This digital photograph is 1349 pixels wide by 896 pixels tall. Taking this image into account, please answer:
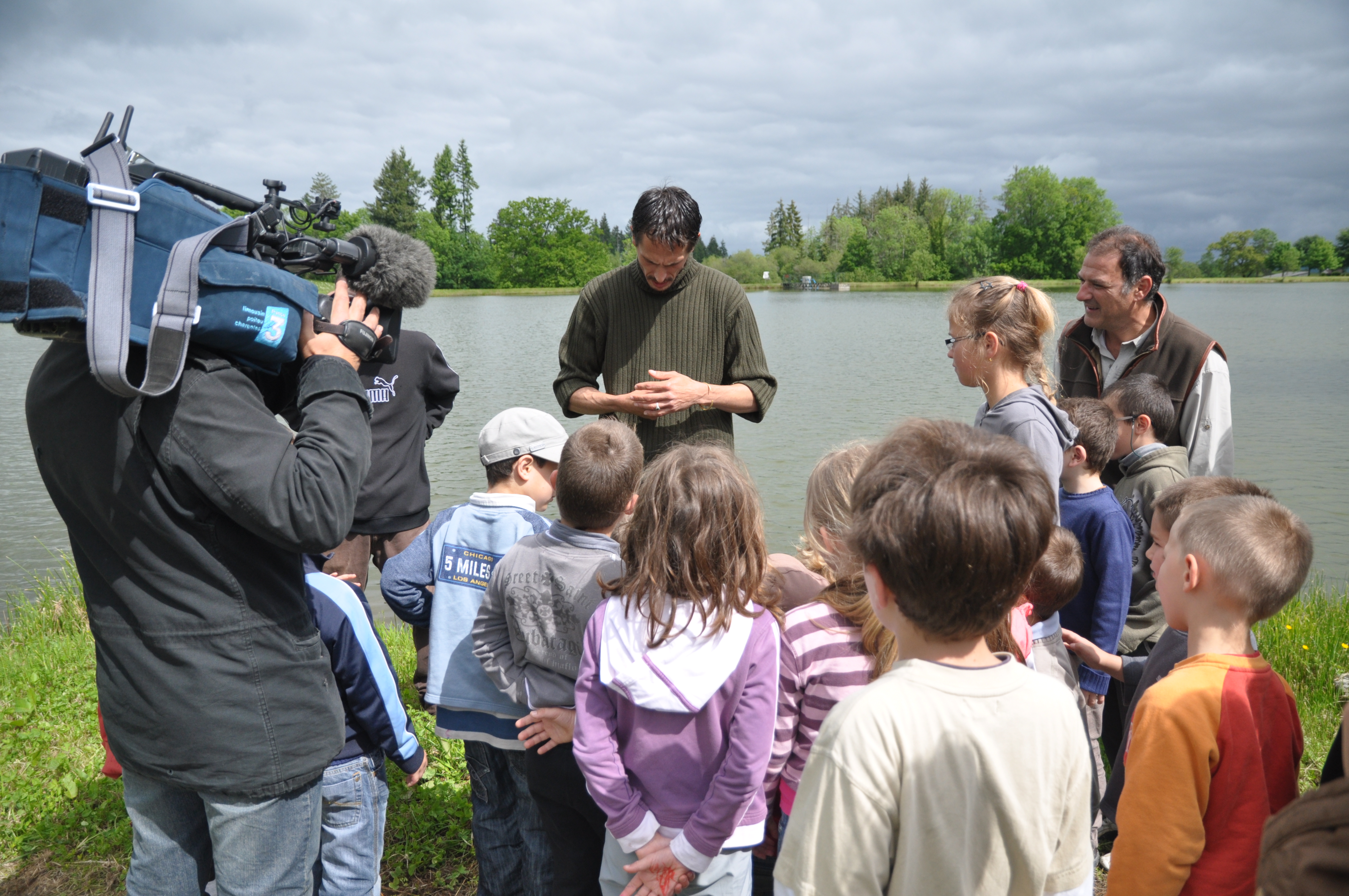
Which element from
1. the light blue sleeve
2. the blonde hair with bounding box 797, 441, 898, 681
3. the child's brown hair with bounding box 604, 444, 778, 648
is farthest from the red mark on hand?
the light blue sleeve

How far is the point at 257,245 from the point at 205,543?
2.07ft

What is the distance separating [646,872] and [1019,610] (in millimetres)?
1105

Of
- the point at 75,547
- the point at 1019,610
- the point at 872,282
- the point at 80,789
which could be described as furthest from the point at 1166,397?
the point at 872,282

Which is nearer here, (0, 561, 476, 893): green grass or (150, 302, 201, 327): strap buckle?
(150, 302, 201, 327): strap buckle

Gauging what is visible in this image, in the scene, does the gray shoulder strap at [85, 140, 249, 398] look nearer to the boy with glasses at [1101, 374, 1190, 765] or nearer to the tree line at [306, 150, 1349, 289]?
the boy with glasses at [1101, 374, 1190, 765]

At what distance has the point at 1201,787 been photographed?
1.62 meters

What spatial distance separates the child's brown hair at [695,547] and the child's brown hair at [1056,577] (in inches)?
41.8

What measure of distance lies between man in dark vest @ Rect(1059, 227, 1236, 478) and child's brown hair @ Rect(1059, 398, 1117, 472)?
25cm

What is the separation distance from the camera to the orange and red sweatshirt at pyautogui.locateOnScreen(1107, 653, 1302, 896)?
161 cm

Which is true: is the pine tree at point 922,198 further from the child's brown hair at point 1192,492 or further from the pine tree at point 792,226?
the child's brown hair at point 1192,492

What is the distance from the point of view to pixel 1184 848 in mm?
1601

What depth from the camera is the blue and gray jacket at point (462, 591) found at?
7.61ft

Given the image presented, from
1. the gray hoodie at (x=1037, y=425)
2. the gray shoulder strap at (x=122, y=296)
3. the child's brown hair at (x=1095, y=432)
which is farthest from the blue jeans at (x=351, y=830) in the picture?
the child's brown hair at (x=1095, y=432)

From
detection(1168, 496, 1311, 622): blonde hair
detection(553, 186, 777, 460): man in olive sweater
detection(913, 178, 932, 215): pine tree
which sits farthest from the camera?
detection(913, 178, 932, 215): pine tree
